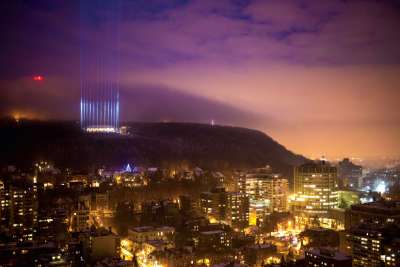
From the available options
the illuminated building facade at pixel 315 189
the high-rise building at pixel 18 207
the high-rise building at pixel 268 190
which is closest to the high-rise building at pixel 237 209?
the high-rise building at pixel 268 190

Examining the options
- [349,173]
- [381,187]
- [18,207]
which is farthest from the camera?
[349,173]

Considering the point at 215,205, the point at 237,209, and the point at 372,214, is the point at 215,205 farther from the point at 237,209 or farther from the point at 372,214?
the point at 372,214

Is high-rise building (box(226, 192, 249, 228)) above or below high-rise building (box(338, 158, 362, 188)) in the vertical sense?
below

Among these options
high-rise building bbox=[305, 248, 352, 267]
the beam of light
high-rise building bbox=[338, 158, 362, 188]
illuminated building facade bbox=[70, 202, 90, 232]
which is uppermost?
high-rise building bbox=[338, 158, 362, 188]

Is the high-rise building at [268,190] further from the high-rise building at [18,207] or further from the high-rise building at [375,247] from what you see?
the high-rise building at [18,207]

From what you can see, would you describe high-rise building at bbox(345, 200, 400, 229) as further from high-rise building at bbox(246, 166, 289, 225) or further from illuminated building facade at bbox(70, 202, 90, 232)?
illuminated building facade at bbox(70, 202, 90, 232)

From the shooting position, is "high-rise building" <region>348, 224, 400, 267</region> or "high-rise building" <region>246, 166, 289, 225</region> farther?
"high-rise building" <region>246, 166, 289, 225</region>

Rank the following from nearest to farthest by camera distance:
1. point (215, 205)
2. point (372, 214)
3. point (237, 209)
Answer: point (372, 214) < point (237, 209) < point (215, 205)

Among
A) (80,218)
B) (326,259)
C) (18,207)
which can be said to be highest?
(18,207)

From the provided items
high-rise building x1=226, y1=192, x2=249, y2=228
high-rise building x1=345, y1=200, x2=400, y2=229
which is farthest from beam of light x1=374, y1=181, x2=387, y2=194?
high-rise building x1=226, y1=192, x2=249, y2=228

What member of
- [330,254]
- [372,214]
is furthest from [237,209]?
[330,254]
